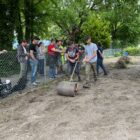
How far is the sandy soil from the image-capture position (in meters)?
8.12

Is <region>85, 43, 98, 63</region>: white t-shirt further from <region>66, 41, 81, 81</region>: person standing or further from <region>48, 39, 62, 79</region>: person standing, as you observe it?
<region>48, 39, 62, 79</region>: person standing

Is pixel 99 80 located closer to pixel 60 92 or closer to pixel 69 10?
pixel 60 92

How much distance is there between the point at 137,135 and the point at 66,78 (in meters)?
8.90

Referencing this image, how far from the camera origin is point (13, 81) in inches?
547

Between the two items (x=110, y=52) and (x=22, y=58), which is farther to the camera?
(x=110, y=52)

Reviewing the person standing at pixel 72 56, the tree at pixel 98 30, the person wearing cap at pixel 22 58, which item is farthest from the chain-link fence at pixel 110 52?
the person wearing cap at pixel 22 58

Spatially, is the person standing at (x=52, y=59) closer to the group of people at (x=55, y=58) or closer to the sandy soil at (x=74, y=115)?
the group of people at (x=55, y=58)

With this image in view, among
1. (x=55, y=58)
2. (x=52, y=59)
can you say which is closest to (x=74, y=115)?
(x=52, y=59)

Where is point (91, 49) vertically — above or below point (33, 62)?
above

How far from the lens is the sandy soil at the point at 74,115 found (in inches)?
320

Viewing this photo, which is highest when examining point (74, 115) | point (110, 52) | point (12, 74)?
point (12, 74)

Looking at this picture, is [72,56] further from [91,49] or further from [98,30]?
[98,30]

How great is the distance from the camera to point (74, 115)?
9727 millimetres

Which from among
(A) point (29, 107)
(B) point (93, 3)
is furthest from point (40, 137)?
(B) point (93, 3)
